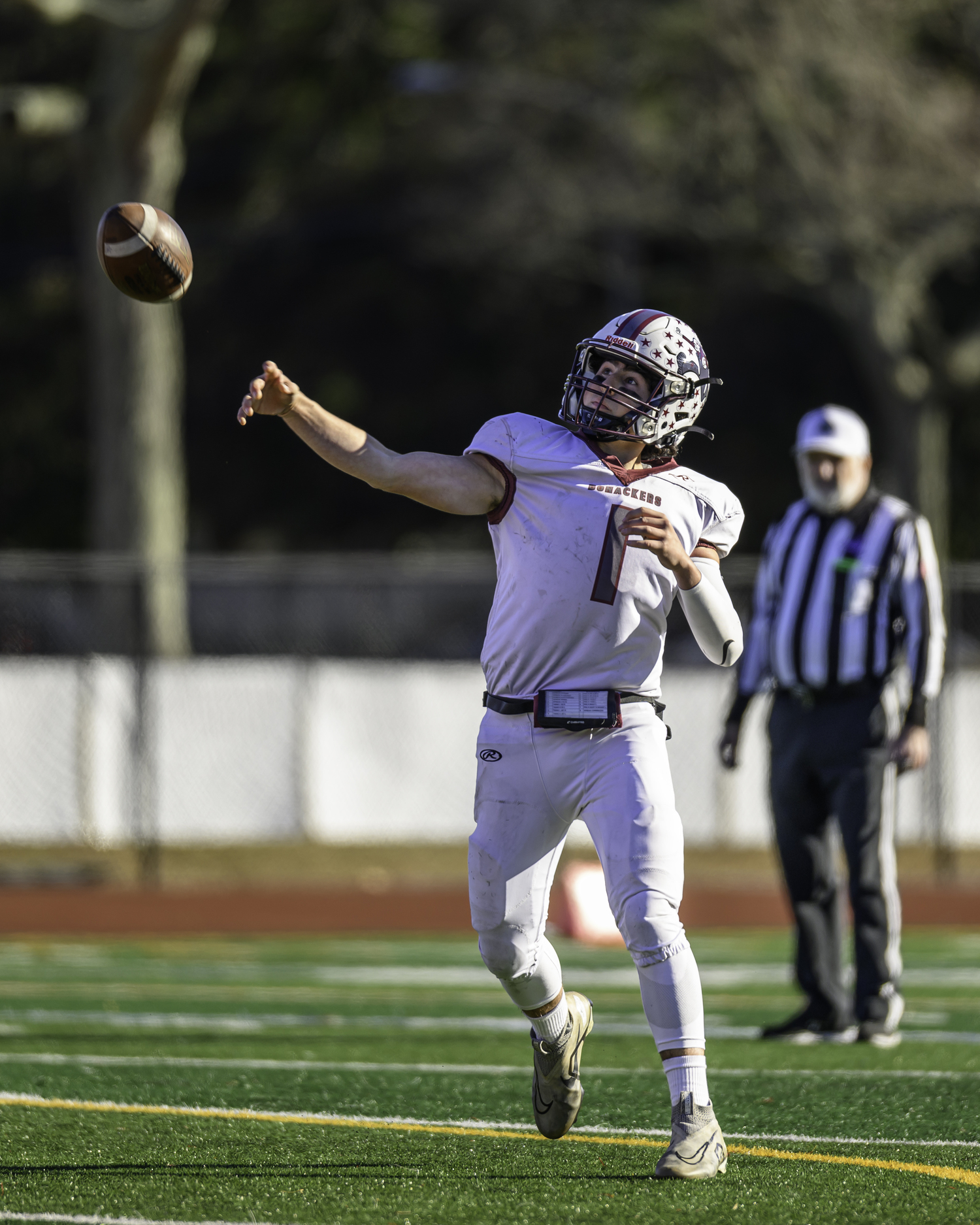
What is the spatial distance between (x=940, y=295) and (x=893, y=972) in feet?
62.8

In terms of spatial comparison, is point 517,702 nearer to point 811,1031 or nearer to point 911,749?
point 911,749

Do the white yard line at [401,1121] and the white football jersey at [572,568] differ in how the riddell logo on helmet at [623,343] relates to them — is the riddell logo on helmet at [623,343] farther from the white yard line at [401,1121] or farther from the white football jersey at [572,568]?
the white yard line at [401,1121]

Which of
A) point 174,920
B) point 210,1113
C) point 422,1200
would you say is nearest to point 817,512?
point 210,1113

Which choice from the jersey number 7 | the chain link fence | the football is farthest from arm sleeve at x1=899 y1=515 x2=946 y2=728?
the chain link fence

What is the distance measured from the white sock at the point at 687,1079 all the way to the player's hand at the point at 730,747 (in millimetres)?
2674

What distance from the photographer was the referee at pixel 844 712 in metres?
6.81

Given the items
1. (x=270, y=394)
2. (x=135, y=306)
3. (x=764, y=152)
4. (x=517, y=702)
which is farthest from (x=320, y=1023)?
(x=764, y=152)

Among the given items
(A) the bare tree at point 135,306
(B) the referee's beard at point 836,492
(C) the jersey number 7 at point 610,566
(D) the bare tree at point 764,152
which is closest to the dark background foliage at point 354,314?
(D) the bare tree at point 764,152

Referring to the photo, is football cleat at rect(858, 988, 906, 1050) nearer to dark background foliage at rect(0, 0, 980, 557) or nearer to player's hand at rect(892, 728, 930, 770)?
player's hand at rect(892, 728, 930, 770)

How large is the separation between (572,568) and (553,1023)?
3.55 ft

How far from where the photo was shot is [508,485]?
456cm

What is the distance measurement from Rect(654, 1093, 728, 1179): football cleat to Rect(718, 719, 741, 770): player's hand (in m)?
2.72

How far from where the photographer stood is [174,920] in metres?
12.3

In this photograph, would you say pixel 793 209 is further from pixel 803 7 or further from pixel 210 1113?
pixel 210 1113
